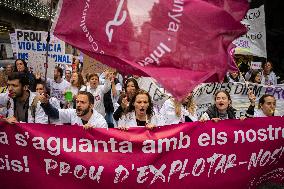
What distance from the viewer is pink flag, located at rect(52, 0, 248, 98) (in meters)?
3.91

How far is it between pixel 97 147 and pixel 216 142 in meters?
1.20

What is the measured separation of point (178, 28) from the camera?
3934 mm

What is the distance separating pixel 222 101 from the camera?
5703mm

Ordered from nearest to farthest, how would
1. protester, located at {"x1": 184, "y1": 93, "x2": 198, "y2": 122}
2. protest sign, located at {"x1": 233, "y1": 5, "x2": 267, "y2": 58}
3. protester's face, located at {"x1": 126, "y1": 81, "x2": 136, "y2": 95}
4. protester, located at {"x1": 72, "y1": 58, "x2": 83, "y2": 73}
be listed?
protester, located at {"x1": 184, "y1": 93, "x2": 198, "y2": 122}
protester's face, located at {"x1": 126, "y1": 81, "x2": 136, "y2": 95}
protester, located at {"x1": 72, "y1": 58, "x2": 83, "y2": 73}
protest sign, located at {"x1": 233, "y1": 5, "x2": 267, "y2": 58}

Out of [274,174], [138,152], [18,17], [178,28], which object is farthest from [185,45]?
[18,17]

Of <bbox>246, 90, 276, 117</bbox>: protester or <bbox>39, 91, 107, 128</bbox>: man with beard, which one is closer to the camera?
<bbox>39, 91, 107, 128</bbox>: man with beard

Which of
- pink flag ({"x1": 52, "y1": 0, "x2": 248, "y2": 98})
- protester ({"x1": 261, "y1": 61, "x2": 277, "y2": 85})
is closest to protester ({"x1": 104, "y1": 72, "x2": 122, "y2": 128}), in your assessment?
pink flag ({"x1": 52, "y1": 0, "x2": 248, "y2": 98})

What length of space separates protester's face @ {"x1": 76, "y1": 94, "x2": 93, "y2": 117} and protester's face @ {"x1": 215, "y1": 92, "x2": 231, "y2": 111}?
1.68 metres

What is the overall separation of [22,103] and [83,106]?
805 mm

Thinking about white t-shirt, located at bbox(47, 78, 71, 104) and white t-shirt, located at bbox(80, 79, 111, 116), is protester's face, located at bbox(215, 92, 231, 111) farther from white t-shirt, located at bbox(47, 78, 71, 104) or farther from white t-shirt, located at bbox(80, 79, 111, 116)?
white t-shirt, located at bbox(47, 78, 71, 104)

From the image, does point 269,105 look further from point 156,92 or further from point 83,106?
point 156,92

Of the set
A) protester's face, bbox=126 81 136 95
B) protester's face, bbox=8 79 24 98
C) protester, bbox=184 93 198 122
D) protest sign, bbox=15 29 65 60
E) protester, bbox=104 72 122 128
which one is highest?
protest sign, bbox=15 29 65 60

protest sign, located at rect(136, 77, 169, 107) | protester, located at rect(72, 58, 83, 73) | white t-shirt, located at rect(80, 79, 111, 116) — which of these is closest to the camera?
white t-shirt, located at rect(80, 79, 111, 116)

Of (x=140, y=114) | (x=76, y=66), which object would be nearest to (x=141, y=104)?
(x=140, y=114)
